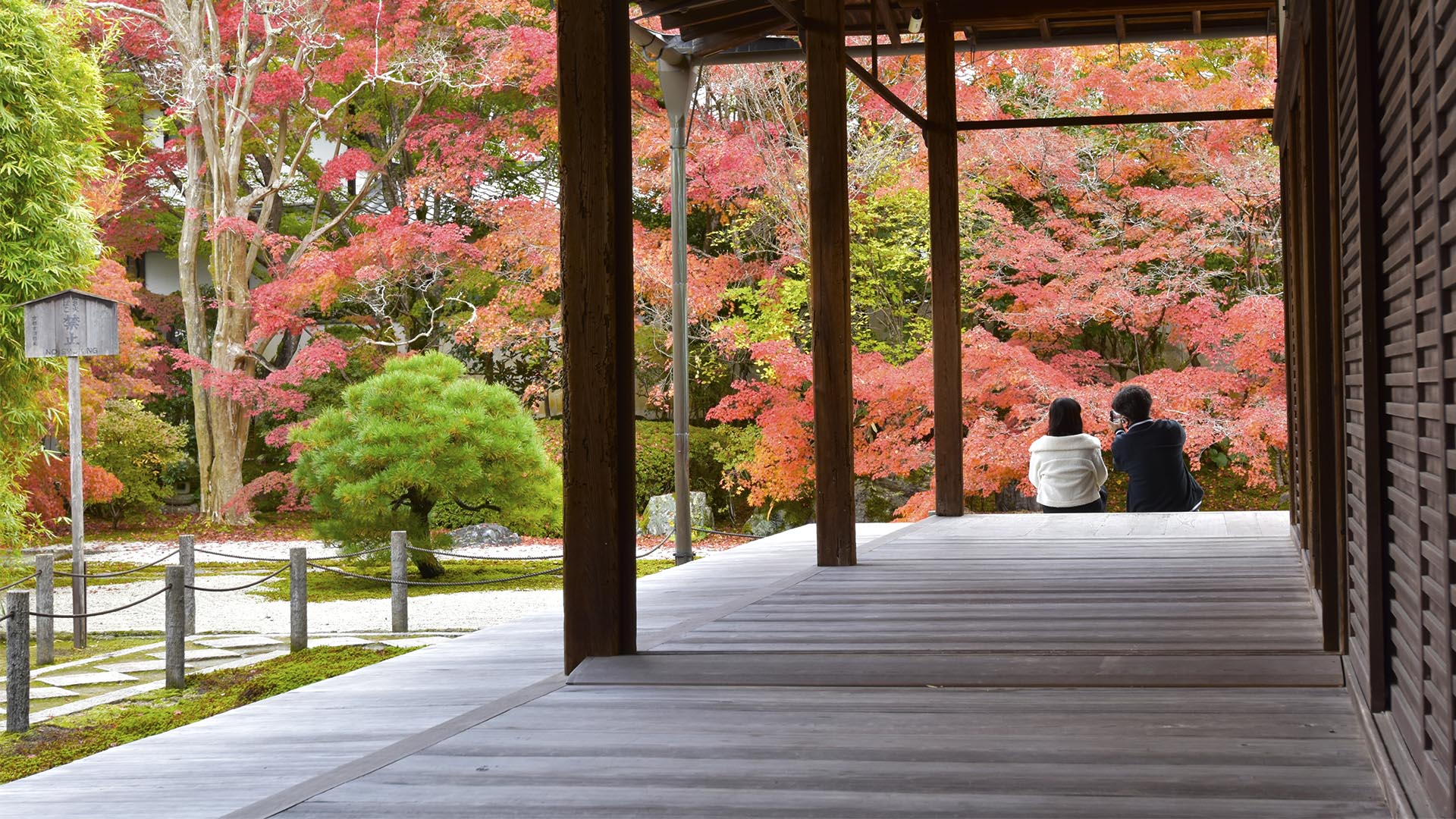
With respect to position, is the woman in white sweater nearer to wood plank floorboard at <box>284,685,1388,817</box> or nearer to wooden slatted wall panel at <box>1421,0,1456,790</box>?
wood plank floorboard at <box>284,685,1388,817</box>

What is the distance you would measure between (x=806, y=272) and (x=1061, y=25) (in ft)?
15.8

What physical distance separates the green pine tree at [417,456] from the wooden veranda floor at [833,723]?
5.37m

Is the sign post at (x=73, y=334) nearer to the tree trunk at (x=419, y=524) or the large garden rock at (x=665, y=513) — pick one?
the tree trunk at (x=419, y=524)

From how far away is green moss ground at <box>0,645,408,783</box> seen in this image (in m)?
5.38

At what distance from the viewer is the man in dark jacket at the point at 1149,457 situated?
6.00 meters

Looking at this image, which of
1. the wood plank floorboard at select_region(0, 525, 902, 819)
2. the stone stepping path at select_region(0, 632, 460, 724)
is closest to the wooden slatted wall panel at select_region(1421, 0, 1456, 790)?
the wood plank floorboard at select_region(0, 525, 902, 819)

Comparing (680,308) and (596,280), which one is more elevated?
(680,308)

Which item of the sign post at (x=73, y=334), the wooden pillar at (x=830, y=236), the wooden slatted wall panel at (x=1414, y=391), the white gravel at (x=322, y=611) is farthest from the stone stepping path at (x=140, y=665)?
the wooden slatted wall panel at (x=1414, y=391)

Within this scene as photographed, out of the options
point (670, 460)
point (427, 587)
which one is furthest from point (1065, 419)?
point (670, 460)

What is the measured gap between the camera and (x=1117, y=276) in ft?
32.0

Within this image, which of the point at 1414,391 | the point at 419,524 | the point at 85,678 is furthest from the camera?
the point at 419,524

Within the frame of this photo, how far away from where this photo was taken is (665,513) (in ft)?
39.5

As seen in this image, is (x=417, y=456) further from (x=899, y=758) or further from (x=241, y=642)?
(x=899, y=758)

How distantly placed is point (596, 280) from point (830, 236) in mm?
1897
